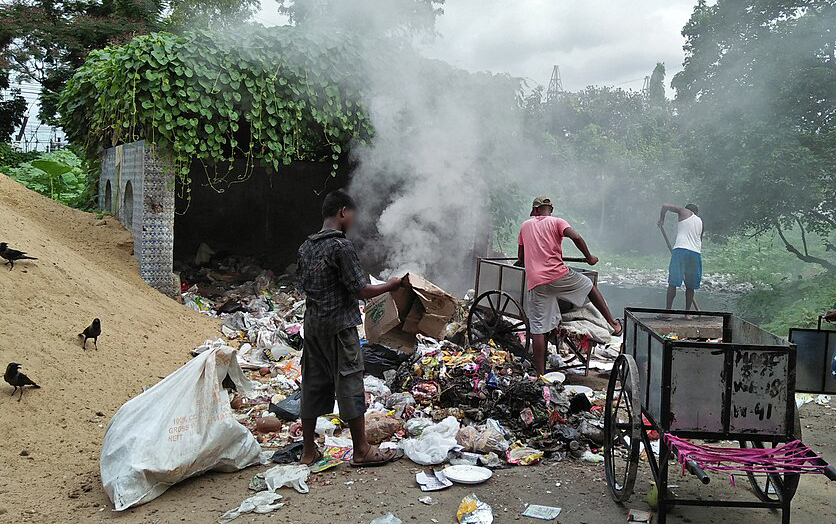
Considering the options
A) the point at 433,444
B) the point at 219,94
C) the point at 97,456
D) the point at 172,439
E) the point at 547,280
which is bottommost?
the point at 97,456

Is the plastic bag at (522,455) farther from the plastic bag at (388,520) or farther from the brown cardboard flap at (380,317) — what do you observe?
the brown cardboard flap at (380,317)

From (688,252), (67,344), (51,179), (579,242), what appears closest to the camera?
(67,344)

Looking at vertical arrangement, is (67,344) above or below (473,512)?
above

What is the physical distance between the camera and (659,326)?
4.62 metres

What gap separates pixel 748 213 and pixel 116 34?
53.8 ft

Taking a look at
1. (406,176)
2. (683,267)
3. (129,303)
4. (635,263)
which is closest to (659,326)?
(683,267)

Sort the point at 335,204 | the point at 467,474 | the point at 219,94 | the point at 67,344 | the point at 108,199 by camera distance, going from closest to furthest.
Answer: the point at 467,474, the point at 335,204, the point at 67,344, the point at 219,94, the point at 108,199

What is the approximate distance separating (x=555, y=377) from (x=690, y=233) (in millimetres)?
3382

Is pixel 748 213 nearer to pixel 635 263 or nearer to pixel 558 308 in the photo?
pixel 558 308

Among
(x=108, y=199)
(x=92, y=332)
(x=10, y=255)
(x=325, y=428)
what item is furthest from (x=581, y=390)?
(x=108, y=199)

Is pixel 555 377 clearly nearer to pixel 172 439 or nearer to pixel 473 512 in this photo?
pixel 473 512

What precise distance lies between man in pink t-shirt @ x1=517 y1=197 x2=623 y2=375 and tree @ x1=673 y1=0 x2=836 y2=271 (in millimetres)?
5502

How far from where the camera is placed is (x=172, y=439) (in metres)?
3.67

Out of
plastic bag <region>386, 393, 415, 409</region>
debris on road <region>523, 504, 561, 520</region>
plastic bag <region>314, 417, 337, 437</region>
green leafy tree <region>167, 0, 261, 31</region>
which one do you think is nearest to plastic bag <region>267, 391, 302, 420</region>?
plastic bag <region>314, 417, 337, 437</region>
